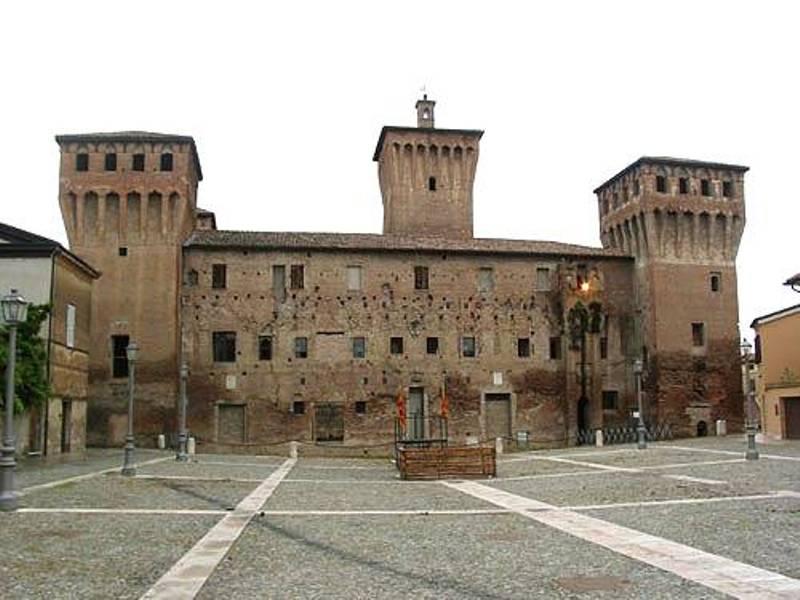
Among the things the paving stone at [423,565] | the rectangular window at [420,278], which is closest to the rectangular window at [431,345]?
the rectangular window at [420,278]

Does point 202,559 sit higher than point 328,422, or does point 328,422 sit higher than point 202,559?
point 328,422

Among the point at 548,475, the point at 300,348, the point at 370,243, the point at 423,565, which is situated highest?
the point at 370,243

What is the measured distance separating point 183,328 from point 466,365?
44.6 feet

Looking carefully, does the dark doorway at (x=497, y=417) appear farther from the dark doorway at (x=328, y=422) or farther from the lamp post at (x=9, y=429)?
the lamp post at (x=9, y=429)

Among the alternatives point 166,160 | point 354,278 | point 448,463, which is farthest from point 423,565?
point 166,160

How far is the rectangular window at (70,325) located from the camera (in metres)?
30.5

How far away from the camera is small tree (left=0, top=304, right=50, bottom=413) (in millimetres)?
24516

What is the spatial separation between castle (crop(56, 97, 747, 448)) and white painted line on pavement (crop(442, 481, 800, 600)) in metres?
26.3

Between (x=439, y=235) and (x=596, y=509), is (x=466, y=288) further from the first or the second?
(x=596, y=509)

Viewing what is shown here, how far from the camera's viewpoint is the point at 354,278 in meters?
40.8

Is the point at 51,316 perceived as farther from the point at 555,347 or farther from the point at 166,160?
the point at 555,347

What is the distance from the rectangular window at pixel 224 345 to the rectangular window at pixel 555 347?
51.0 ft

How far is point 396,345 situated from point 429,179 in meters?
12.7

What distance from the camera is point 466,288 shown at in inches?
1635
